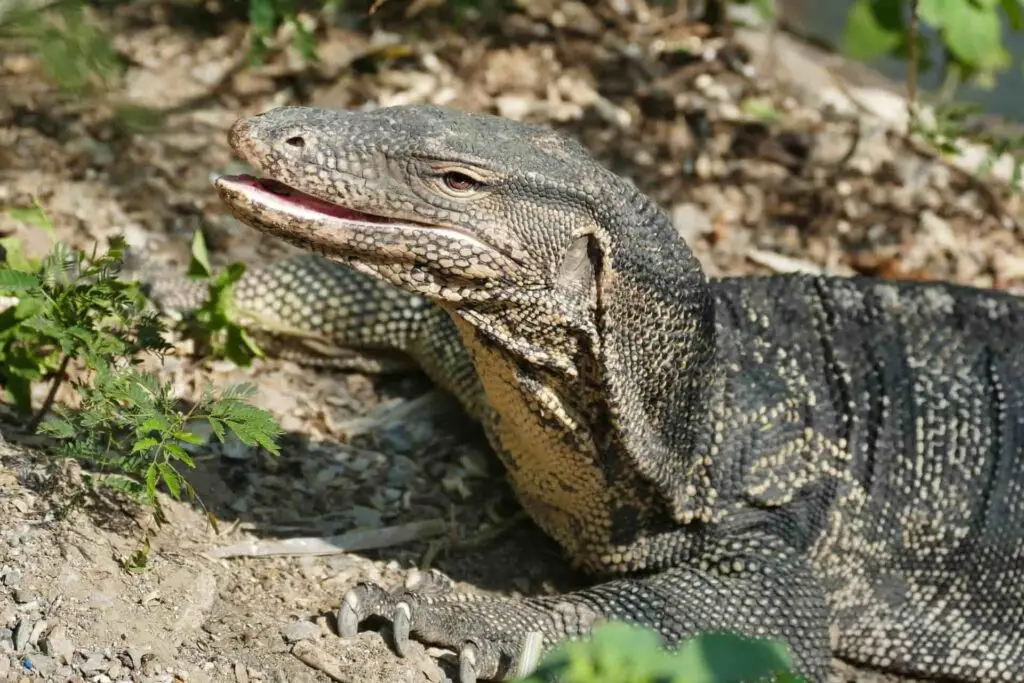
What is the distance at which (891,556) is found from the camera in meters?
5.93

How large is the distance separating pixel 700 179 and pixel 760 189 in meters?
0.48

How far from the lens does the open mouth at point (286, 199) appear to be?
13.9 ft

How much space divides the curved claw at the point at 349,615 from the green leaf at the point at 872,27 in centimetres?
532

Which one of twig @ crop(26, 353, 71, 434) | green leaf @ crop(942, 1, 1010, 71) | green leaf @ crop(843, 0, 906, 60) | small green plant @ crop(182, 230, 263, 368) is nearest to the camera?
twig @ crop(26, 353, 71, 434)

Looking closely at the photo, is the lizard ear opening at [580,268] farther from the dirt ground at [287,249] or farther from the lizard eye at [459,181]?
the dirt ground at [287,249]

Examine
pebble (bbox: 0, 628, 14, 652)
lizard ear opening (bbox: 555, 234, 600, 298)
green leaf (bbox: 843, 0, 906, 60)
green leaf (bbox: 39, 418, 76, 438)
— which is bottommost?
pebble (bbox: 0, 628, 14, 652)

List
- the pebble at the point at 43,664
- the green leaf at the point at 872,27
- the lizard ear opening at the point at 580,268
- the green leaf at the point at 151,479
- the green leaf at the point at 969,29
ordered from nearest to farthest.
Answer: the pebble at the point at 43,664 < the green leaf at the point at 151,479 < the lizard ear opening at the point at 580,268 < the green leaf at the point at 969,29 < the green leaf at the point at 872,27

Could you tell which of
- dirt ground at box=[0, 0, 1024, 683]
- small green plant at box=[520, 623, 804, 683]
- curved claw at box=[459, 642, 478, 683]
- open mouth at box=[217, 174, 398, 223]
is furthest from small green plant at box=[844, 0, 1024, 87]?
small green plant at box=[520, 623, 804, 683]

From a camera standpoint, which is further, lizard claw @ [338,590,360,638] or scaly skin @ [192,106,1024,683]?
lizard claw @ [338,590,360,638]

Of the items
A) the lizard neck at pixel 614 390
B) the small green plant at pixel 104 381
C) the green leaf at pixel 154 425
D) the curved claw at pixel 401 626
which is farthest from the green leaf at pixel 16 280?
the curved claw at pixel 401 626

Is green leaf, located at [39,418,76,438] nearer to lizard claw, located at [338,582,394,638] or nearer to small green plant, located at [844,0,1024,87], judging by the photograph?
lizard claw, located at [338,582,394,638]

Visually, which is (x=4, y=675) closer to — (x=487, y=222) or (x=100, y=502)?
(x=100, y=502)

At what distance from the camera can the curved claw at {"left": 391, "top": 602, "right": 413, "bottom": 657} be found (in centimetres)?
493

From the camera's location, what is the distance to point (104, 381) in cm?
478
